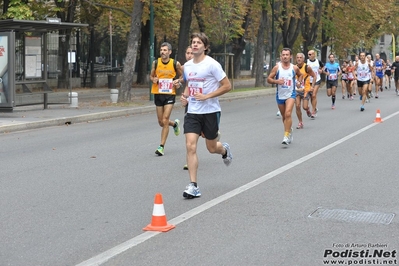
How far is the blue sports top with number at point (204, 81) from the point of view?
915 cm

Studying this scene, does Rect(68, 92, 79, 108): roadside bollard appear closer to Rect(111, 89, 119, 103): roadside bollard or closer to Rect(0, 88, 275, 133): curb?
Rect(111, 89, 119, 103): roadside bollard

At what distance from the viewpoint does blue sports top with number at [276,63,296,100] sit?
14625 mm

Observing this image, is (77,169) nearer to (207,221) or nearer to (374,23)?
(207,221)

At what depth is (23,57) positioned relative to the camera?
22609 millimetres

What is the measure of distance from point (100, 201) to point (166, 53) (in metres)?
4.39

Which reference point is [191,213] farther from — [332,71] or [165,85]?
[332,71]

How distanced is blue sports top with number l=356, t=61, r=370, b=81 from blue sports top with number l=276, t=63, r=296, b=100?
36.4 ft

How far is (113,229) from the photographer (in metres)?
7.36

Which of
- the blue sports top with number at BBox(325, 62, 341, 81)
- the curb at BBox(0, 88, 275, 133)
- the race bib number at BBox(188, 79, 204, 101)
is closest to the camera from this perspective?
the race bib number at BBox(188, 79, 204, 101)

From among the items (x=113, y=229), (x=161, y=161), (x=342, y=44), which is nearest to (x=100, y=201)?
(x=113, y=229)

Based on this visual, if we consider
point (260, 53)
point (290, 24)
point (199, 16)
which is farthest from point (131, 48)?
point (290, 24)

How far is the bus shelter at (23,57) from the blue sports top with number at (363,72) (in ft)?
30.8

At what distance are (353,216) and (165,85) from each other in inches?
224

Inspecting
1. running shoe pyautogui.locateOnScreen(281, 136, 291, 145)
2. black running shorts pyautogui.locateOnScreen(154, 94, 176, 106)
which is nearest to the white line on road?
running shoe pyautogui.locateOnScreen(281, 136, 291, 145)
